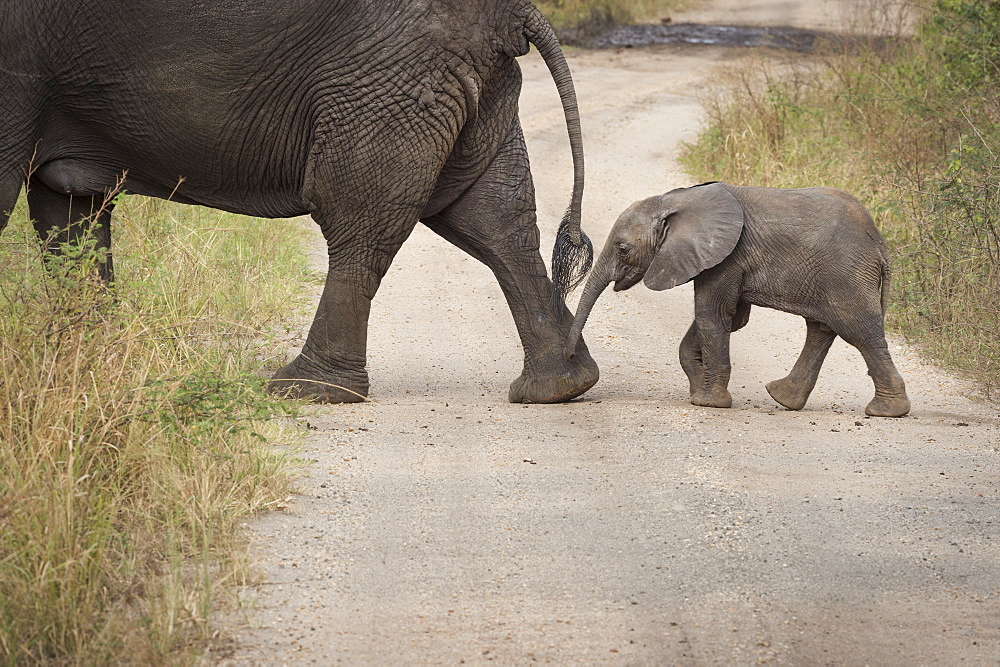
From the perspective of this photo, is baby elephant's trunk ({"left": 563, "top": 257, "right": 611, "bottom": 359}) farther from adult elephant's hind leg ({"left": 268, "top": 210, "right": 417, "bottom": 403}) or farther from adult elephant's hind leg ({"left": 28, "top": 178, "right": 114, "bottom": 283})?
adult elephant's hind leg ({"left": 28, "top": 178, "right": 114, "bottom": 283})

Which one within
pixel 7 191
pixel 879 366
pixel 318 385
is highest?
pixel 7 191

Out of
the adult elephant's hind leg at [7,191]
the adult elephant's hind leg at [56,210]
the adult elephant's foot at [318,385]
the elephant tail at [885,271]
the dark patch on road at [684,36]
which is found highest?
the dark patch on road at [684,36]

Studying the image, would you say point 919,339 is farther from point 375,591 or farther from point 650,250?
point 375,591

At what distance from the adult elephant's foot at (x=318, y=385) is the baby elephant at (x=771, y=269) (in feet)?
3.73

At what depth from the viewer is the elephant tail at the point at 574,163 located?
6.53m

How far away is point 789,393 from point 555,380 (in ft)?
4.02

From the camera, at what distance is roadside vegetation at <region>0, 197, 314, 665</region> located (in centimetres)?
364

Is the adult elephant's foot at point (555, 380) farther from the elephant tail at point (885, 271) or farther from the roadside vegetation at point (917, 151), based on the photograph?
the roadside vegetation at point (917, 151)

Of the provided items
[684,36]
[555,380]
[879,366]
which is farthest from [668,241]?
[684,36]

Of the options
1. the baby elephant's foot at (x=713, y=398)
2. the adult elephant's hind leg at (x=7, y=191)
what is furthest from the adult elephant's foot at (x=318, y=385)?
the baby elephant's foot at (x=713, y=398)

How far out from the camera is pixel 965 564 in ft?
14.6

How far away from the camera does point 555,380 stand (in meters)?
6.79

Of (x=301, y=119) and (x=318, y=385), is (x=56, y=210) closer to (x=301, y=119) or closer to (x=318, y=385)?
→ (x=301, y=119)

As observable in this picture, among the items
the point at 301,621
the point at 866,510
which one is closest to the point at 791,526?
the point at 866,510
